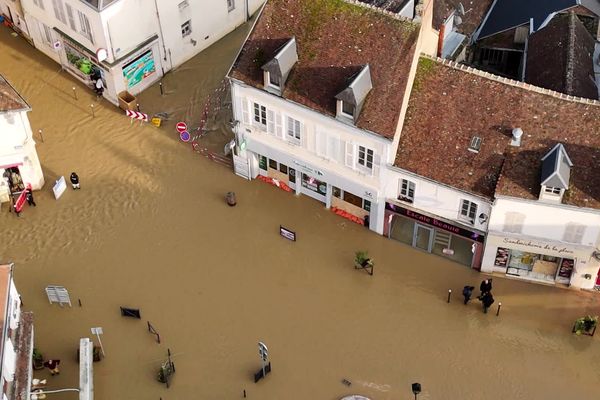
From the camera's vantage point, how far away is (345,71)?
48.3 metres

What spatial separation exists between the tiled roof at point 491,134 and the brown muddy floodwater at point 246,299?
6533 mm

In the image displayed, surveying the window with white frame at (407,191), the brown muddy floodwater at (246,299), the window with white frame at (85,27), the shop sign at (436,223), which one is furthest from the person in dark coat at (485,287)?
the window with white frame at (85,27)

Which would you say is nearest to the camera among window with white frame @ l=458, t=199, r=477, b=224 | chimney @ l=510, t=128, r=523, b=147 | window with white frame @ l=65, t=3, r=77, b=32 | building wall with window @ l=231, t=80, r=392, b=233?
chimney @ l=510, t=128, r=523, b=147

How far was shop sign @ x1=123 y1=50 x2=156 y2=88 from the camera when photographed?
6056 centimetres

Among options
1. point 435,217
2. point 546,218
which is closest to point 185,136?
point 435,217

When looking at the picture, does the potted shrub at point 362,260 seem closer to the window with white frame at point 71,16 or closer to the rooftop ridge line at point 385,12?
the rooftop ridge line at point 385,12

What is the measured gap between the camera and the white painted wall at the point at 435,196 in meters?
47.2

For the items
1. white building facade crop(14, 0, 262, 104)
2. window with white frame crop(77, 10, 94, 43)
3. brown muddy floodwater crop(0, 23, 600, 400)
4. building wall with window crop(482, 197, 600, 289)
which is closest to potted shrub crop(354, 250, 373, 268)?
brown muddy floodwater crop(0, 23, 600, 400)

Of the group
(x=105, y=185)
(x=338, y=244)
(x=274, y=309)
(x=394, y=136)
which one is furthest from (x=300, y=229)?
(x=105, y=185)

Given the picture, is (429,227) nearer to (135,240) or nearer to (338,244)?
(338,244)

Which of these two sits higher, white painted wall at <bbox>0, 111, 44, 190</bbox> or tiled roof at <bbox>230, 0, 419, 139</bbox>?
tiled roof at <bbox>230, 0, 419, 139</bbox>

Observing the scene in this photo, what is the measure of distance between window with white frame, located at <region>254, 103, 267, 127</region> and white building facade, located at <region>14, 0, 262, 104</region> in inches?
498

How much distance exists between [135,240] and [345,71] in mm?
16638

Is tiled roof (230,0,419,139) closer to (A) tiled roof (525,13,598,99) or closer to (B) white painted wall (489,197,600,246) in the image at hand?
(B) white painted wall (489,197,600,246)
